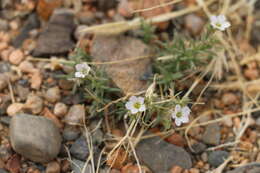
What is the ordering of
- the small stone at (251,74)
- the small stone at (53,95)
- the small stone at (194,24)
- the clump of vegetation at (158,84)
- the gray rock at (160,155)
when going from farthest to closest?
the small stone at (194,24) < the small stone at (251,74) < the small stone at (53,95) < the gray rock at (160,155) < the clump of vegetation at (158,84)

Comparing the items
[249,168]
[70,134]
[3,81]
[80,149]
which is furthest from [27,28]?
[249,168]

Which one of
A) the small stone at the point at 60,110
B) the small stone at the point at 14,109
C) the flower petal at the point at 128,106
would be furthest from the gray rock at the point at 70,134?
the flower petal at the point at 128,106

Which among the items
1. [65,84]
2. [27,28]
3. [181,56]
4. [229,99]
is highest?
[27,28]

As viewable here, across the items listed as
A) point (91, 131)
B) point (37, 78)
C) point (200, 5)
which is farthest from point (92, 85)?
point (200, 5)

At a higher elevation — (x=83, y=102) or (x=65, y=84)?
(x=65, y=84)

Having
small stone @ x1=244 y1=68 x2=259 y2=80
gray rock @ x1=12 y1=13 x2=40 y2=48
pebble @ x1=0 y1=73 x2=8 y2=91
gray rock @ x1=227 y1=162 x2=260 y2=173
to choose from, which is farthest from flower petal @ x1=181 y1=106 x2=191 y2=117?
gray rock @ x1=12 y1=13 x2=40 y2=48

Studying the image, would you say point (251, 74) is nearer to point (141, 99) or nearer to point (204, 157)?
point (204, 157)

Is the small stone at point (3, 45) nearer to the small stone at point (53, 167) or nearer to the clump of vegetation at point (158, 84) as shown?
the clump of vegetation at point (158, 84)
